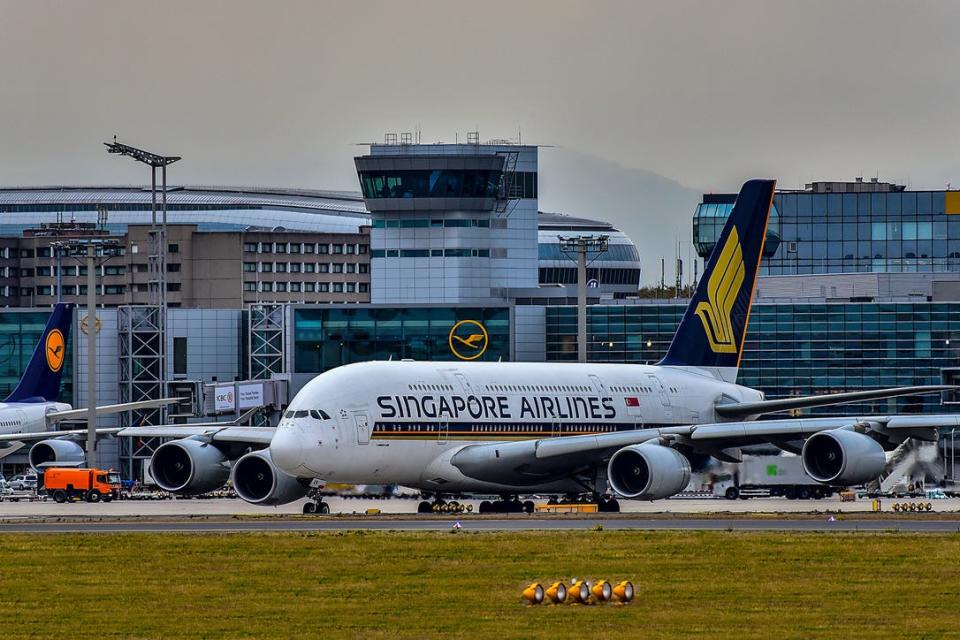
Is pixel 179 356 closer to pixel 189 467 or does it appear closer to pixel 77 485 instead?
pixel 77 485

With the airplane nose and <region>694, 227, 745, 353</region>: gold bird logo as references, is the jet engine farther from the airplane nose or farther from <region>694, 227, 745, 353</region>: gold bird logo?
the airplane nose

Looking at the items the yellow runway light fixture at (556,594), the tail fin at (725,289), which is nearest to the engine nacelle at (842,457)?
the tail fin at (725,289)

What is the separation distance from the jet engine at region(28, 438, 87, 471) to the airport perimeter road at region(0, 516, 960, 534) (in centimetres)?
3590

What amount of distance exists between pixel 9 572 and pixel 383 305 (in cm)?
8205

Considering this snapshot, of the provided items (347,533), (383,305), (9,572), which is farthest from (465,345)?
(9,572)

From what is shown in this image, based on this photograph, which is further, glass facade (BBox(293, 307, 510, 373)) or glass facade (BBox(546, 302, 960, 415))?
glass facade (BBox(546, 302, 960, 415))

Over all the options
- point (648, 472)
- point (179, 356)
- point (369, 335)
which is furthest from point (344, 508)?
point (179, 356)

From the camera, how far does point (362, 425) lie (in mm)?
56469

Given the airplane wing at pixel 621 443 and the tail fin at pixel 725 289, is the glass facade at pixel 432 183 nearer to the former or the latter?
the tail fin at pixel 725 289

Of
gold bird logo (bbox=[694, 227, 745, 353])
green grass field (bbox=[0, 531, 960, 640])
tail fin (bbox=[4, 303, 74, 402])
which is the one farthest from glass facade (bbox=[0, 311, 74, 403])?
green grass field (bbox=[0, 531, 960, 640])

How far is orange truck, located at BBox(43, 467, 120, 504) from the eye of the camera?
84188 mm

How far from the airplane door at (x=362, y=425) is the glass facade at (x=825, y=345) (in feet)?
219

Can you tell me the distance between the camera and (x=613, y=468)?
187ft

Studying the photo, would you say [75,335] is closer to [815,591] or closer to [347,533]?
[347,533]
